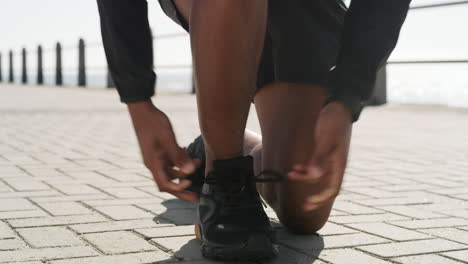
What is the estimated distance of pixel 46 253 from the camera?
2.08 meters

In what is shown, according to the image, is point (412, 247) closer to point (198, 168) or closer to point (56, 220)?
point (198, 168)

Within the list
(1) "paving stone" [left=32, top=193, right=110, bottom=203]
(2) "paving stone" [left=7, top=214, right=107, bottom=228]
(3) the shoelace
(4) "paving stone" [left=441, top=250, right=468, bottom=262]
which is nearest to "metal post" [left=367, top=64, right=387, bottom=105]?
(1) "paving stone" [left=32, top=193, right=110, bottom=203]

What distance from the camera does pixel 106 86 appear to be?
17641mm

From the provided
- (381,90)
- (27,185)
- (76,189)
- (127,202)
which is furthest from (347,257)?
(381,90)

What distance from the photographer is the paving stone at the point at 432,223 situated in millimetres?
2550

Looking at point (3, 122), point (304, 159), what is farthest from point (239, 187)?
point (3, 122)

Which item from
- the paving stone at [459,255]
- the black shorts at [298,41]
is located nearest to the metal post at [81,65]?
Answer: the black shorts at [298,41]

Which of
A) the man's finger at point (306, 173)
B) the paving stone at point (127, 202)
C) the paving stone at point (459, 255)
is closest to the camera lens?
the man's finger at point (306, 173)

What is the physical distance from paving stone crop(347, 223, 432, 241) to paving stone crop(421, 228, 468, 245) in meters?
0.05

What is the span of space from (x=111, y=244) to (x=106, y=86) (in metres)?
15.7

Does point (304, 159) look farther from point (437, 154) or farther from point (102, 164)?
point (437, 154)

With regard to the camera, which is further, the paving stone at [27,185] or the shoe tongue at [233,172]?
the paving stone at [27,185]

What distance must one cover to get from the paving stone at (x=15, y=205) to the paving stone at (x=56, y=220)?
0.71 ft

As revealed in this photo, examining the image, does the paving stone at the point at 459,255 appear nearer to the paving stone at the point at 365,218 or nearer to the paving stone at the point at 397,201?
the paving stone at the point at 365,218
